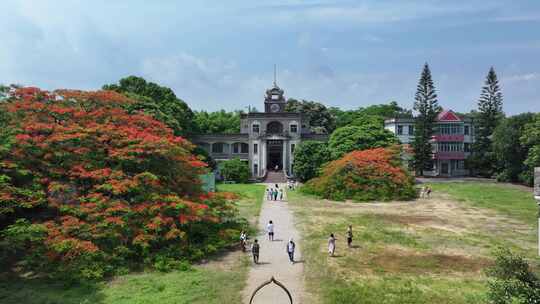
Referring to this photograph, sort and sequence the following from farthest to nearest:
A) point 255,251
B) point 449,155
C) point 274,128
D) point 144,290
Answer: point 274,128 < point 449,155 < point 255,251 < point 144,290

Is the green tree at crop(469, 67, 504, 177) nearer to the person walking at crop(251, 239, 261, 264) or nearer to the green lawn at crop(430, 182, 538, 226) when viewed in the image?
the green lawn at crop(430, 182, 538, 226)

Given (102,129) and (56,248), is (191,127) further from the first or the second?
(56,248)

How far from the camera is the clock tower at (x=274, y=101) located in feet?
196

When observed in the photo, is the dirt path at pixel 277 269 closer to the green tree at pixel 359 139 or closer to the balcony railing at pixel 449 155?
the green tree at pixel 359 139

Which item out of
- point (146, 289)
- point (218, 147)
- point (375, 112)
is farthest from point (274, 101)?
point (146, 289)

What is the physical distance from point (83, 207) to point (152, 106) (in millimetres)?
23585

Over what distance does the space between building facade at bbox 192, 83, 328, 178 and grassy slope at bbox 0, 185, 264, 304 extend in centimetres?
3821

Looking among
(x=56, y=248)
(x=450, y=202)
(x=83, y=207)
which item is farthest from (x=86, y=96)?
(x=450, y=202)

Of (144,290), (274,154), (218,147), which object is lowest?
(144,290)

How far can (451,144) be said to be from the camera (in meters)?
54.0

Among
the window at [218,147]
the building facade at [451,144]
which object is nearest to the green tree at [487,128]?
the building facade at [451,144]

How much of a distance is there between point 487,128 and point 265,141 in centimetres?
2858

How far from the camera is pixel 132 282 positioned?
14398 millimetres

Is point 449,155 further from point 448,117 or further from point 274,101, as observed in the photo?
point 274,101
